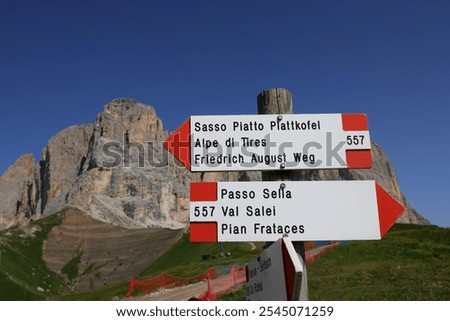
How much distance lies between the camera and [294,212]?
20.3 ft

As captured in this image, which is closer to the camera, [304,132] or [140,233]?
[304,132]

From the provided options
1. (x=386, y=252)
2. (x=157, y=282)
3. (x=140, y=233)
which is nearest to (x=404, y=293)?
(x=386, y=252)

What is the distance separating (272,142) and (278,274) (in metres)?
2.30

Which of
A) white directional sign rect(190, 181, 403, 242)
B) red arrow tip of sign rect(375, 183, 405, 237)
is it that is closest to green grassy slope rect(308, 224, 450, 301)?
red arrow tip of sign rect(375, 183, 405, 237)

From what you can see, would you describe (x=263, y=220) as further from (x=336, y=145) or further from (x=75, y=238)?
(x=75, y=238)

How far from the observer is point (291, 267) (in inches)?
176

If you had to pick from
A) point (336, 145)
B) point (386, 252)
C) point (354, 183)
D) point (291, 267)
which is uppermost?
point (386, 252)

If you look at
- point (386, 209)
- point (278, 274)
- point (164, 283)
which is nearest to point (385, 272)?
point (386, 209)

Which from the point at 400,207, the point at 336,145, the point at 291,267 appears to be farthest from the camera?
the point at 336,145

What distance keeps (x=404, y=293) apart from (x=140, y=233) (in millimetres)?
155104

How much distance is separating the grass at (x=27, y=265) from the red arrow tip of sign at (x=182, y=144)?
102273 millimetres

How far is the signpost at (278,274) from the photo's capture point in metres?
4.44

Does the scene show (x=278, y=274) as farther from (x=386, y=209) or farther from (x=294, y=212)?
(x=386, y=209)

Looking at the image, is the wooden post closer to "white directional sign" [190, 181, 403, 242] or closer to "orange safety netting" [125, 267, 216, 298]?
"white directional sign" [190, 181, 403, 242]
